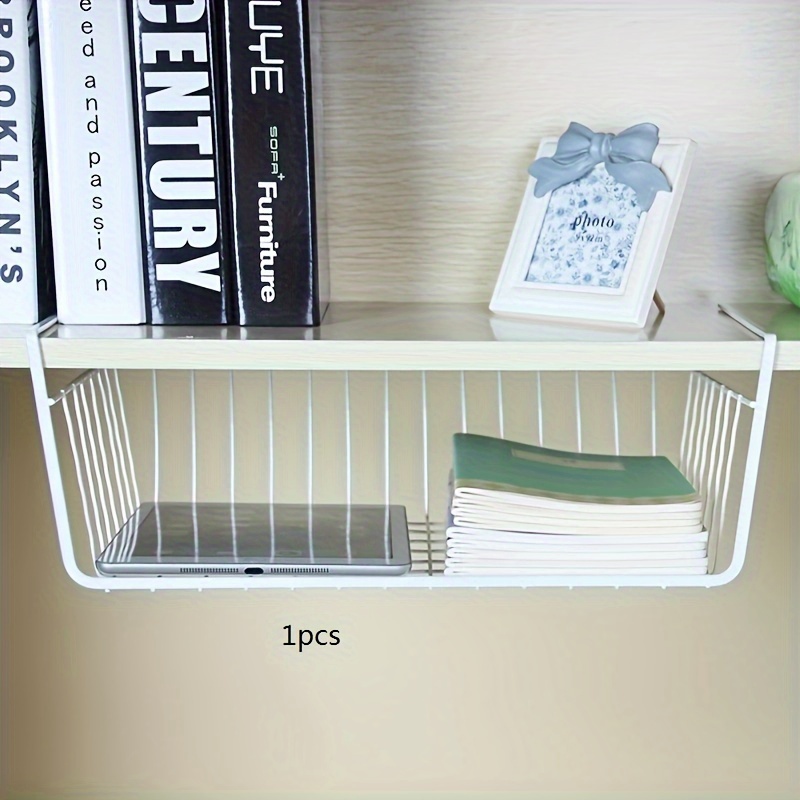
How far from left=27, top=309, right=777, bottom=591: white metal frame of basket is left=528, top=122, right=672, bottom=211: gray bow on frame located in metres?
0.13

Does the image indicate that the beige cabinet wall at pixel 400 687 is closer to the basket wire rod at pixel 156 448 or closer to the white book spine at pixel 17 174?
the basket wire rod at pixel 156 448

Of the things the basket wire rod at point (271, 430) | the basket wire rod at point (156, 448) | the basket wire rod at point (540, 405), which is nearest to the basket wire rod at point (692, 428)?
the basket wire rod at point (540, 405)

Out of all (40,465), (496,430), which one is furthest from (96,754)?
(496,430)

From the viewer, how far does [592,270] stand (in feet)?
2.60

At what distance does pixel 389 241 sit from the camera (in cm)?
90

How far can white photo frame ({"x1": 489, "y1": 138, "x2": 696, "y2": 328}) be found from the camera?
2.53 feet

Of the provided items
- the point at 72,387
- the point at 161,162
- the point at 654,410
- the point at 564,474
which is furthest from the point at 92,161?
the point at 654,410

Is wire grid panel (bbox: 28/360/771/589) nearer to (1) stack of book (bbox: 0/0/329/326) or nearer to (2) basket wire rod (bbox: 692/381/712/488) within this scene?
(2) basket wire rod (bbox: 692/381/712/488)

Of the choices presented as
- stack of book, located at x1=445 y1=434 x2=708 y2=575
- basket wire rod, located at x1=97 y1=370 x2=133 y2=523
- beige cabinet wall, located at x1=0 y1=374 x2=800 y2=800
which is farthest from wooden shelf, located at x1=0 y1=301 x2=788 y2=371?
beige cabinet wall, located at x1=0 y1=374 x2=800 y2=800

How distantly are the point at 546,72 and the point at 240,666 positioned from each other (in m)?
0.63

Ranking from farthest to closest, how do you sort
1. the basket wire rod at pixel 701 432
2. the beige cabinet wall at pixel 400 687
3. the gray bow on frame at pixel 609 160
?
the beige cabinet wall at pixel 400 687 → the basket wire rod at pixel 701 432 → the gray bow on frame at pixel 609 160

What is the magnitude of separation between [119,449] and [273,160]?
0.37m

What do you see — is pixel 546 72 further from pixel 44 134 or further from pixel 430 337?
pixel 44 134

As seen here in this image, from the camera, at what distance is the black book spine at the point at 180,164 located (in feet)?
2.25
